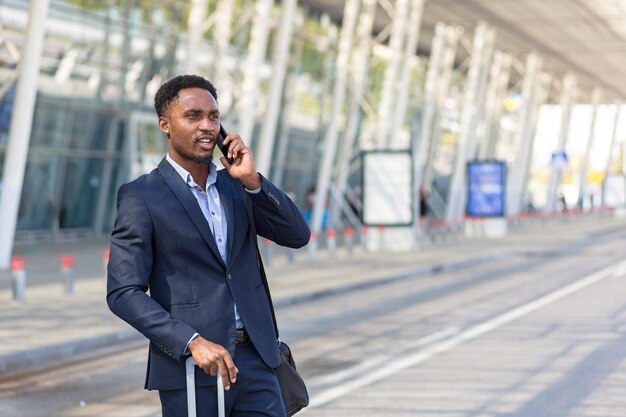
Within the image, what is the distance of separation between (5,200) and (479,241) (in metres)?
20.6

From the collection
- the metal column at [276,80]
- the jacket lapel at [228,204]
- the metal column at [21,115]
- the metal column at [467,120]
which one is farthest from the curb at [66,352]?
the metal column at [467,120]

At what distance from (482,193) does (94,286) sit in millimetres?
22243

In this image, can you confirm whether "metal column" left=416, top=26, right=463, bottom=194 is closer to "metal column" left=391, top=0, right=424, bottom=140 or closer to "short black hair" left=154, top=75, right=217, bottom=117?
"metal column" left=391, top=0, right=424, bottom=140

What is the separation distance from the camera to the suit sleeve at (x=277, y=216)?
166 inches

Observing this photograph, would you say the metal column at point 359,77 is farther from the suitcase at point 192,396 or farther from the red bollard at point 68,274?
the suitcase at point 192,396

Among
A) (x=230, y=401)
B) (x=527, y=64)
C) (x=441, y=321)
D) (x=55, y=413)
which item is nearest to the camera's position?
(x=230, y=401)

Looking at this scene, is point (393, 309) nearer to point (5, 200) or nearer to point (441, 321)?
point (441, 321)

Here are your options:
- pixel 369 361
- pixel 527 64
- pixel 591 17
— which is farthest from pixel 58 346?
pixel 527 64

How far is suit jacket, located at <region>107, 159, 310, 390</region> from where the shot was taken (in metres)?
4.04

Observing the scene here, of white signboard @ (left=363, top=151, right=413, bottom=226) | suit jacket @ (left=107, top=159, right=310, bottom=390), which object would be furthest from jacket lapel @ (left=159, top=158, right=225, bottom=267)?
white signboard @ (left=363, top=151, right=413, bottom=226)

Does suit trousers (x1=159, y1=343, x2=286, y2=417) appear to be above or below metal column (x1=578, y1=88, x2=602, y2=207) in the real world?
below

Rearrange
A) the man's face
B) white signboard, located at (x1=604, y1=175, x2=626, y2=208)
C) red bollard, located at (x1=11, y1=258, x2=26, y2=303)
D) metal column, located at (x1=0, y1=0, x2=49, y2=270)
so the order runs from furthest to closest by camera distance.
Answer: white signboard, located at (x1=604, y1=175, x2=626, y2=208)
metal column, located at (x1=0, y1=0, x2=49, y2=270)
red bollard, located at (x1=11, y1=258, x2=26, y2=303)
the man's face

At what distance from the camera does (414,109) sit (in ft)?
188

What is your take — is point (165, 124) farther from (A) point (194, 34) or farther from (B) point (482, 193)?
(B) point (482, 193)
